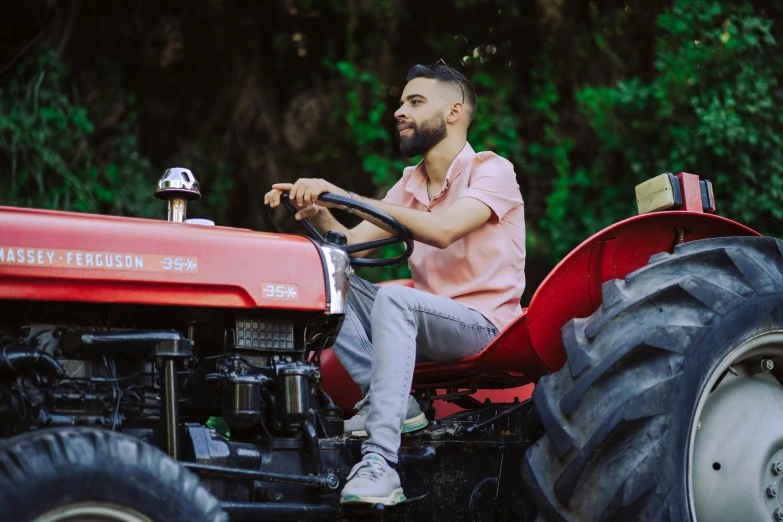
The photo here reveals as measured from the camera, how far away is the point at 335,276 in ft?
8.38

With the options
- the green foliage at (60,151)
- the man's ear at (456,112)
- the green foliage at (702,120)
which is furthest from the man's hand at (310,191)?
the green foliage at (60,151)

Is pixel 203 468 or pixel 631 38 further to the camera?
pixel 631 38

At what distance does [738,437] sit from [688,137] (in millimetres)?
3720

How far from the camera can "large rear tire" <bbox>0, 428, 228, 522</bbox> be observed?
182 cm

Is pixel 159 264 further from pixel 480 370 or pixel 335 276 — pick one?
pixel 480 370

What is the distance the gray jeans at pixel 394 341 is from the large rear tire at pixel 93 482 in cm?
70

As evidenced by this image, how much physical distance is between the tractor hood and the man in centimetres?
28

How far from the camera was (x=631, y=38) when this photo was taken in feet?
23.9

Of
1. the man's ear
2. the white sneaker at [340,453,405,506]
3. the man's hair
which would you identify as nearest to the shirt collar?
the man's ear

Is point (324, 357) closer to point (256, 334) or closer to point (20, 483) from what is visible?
point (256, 334)

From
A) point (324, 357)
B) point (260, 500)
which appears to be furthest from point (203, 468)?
point (324, 357)

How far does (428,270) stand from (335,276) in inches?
33.7

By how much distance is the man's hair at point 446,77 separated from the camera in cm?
371

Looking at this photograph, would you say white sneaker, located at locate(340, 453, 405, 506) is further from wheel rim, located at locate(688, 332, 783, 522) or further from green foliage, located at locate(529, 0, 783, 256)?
green foliage, located at locate(529, 0, 783, 256)
